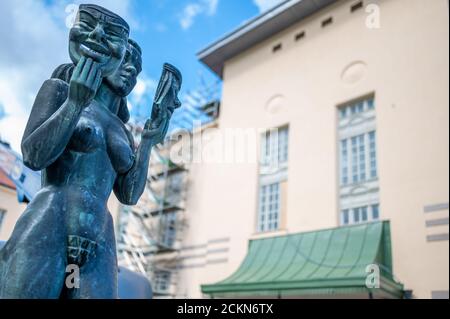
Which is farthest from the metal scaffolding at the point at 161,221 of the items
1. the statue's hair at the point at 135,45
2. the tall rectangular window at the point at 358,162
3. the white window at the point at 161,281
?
the statue's hair at the point at 135,45

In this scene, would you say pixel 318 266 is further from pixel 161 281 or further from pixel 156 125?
pixel 156 125

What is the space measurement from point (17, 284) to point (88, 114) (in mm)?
1037

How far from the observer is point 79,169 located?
257cm

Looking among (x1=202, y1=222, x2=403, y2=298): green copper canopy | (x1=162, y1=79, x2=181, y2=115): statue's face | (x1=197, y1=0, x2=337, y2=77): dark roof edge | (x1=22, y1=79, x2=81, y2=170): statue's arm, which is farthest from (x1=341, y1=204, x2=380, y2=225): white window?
(x1=22, y1=79, x2=81, y2=170): statue's arm

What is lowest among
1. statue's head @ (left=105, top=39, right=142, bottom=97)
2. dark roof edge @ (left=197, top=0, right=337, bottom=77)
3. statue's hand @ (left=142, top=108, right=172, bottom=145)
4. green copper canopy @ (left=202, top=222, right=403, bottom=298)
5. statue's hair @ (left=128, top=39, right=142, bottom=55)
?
statue's hand @ (left=142, top=108, right=172, bottom=145)

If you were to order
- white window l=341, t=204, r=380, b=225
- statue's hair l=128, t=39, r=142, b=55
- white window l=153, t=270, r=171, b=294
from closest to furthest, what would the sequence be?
statue's hair l=128, t=39, r=142, b=55 < white window l=341, t=204, r=380, b=225 < white window l=153, t=270, r=171, b=294

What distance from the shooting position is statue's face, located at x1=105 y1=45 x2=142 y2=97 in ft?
9.68

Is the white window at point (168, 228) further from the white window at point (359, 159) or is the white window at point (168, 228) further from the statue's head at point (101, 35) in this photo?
the statue's head at point (101, 35)

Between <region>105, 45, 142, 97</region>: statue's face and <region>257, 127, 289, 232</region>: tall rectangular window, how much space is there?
15945mm

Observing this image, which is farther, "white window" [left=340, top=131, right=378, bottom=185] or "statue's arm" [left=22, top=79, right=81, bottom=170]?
"white window" [left=340, top=131, right=378, bottom=185]

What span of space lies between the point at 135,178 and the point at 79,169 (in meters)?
0.45

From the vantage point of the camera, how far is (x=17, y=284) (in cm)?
219

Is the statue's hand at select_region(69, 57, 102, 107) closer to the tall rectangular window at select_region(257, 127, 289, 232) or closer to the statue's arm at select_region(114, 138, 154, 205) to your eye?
the statue's arm at select_region(114, 138, 154, 205)

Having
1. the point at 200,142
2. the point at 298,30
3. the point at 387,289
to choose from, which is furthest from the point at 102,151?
the point at 200,142
